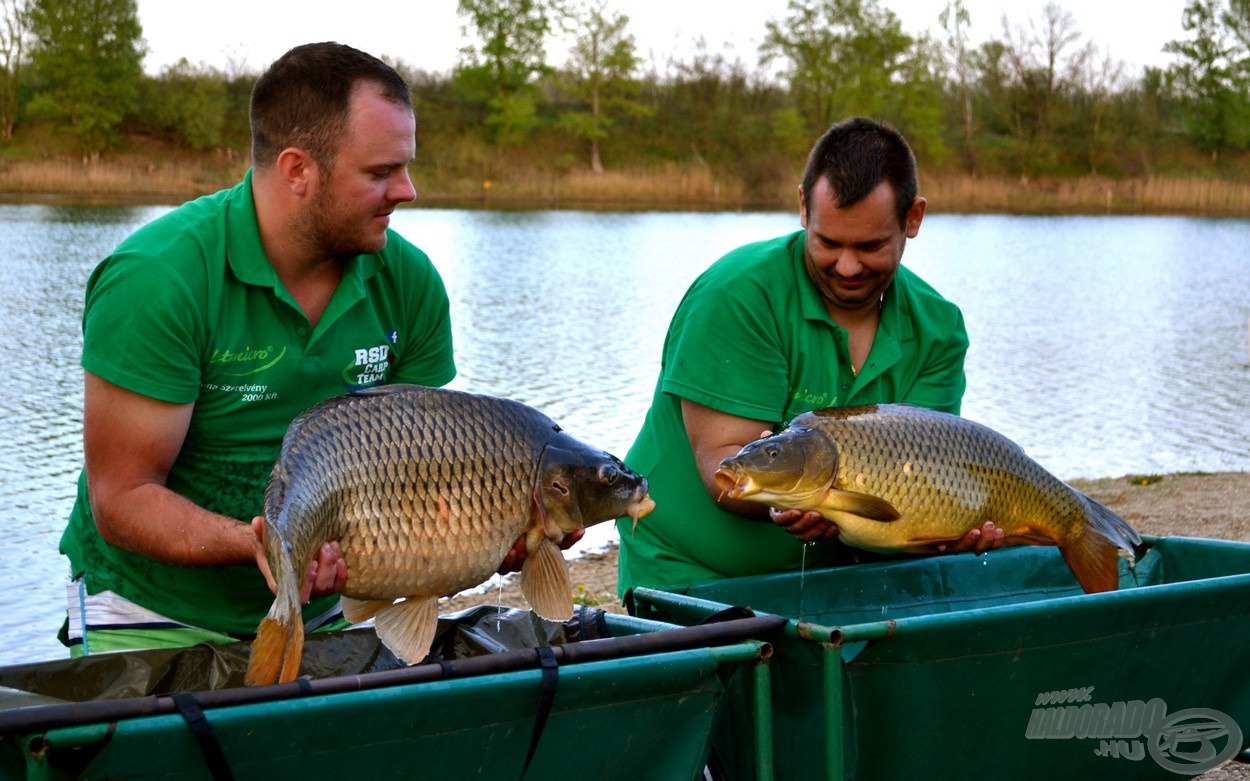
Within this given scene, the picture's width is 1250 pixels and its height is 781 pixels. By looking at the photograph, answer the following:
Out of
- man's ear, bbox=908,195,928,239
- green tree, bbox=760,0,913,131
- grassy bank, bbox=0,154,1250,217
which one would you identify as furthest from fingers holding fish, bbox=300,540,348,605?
green tree, bbox=760,0,913,131

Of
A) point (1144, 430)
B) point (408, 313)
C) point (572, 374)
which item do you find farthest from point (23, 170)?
point (408, 313)

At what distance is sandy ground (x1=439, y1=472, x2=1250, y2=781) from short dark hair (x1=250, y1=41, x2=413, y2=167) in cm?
183

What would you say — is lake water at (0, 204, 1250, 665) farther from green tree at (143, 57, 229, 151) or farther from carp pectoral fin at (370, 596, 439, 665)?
green tree at (143, 57, 229, 151)

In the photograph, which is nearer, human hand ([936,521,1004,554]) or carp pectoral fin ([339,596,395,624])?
carp pectoral fin ([339,596,395,624])

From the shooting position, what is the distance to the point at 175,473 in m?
2.45

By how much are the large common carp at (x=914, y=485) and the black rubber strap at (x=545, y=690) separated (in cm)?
58

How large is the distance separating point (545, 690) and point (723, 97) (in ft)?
137

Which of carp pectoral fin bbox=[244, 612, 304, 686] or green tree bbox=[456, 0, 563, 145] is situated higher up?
green tree bbox=[456, 0, 563, 145]

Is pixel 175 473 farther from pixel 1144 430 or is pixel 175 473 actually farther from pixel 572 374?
pixel 1144 430

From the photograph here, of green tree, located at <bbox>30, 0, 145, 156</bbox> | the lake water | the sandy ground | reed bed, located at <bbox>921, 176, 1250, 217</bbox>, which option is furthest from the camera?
reed bed, located at <bbox>921, 176, 1250, 217</bbox>

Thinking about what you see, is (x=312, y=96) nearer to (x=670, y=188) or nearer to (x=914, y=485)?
(x=914, y=485)

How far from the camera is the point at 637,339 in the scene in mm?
10773

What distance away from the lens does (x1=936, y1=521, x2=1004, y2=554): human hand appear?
2.54 meters

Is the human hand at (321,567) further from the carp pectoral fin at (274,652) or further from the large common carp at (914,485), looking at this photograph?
the large common carp at (914,485)
